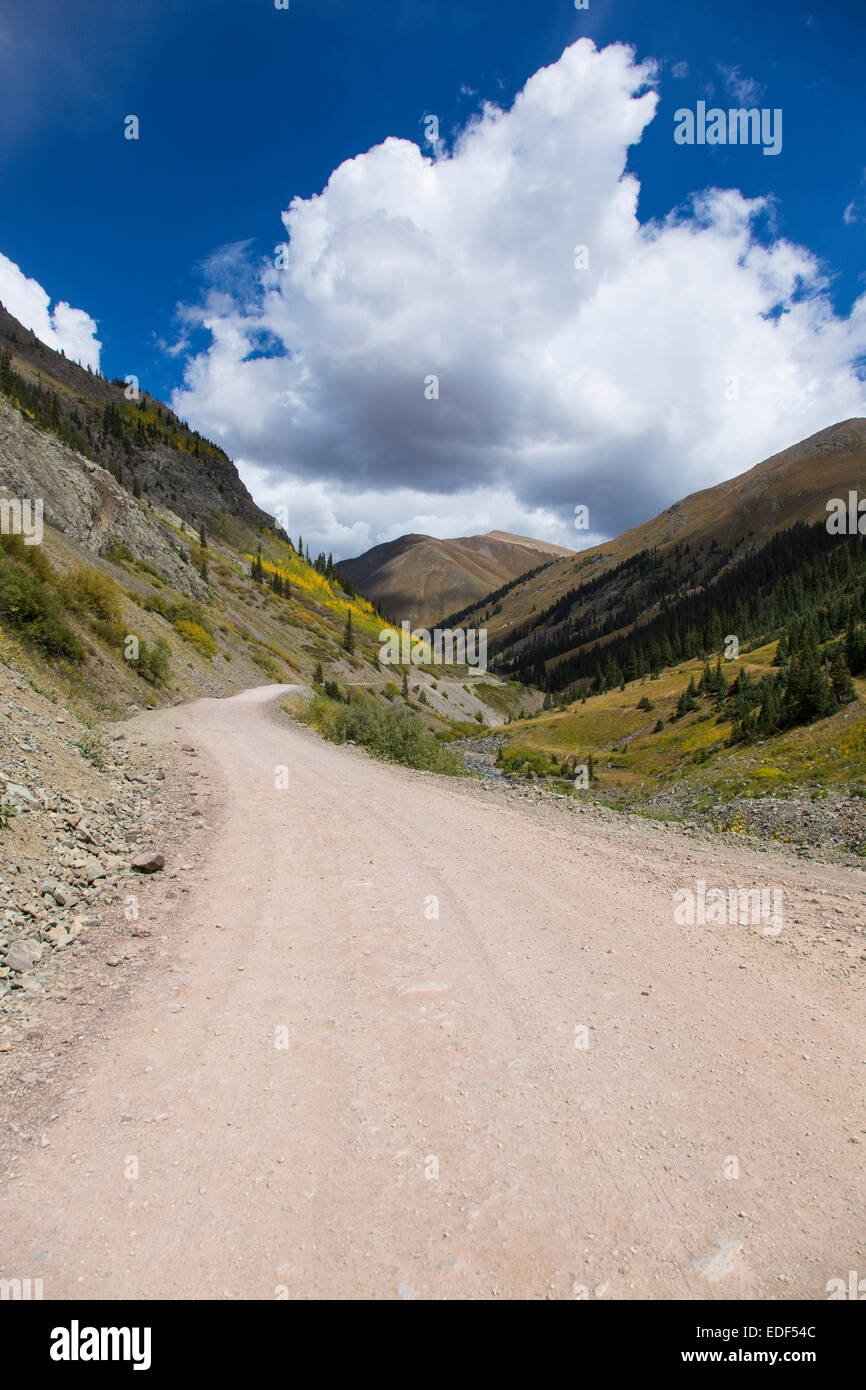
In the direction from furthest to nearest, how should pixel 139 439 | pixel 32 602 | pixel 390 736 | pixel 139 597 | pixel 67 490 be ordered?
1. pixel 139 439
2. pixel 67 490
3. pixel 139 597
4. pixel 390 736
5. pixel 32 602

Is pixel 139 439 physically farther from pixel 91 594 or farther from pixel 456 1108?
pixel 456 1108

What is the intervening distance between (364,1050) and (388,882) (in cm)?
389

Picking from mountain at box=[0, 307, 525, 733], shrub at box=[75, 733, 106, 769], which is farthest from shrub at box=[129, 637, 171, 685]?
shrub at box=[75, 733, 106, 769]

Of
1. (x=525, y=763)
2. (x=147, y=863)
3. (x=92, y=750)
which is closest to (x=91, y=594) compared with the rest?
(x=92, y=750)

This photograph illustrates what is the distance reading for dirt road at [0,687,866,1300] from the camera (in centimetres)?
324

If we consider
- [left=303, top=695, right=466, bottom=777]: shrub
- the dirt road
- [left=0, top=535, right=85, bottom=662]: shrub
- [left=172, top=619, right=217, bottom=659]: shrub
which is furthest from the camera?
[left=172, top=619, right=217, bottom=659]: shrub

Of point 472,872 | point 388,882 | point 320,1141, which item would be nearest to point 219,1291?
point 320,1141

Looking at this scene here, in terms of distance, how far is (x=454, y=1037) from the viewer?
527 cm

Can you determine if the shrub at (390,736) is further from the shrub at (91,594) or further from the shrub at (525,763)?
the shrub at (525,763)

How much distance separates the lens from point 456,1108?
4.41m

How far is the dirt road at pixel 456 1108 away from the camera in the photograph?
324cm

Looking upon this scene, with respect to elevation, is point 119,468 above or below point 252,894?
above

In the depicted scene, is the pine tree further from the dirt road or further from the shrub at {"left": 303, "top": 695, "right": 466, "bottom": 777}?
the dirt road

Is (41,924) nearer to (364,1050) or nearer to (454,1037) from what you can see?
(364,1050)
